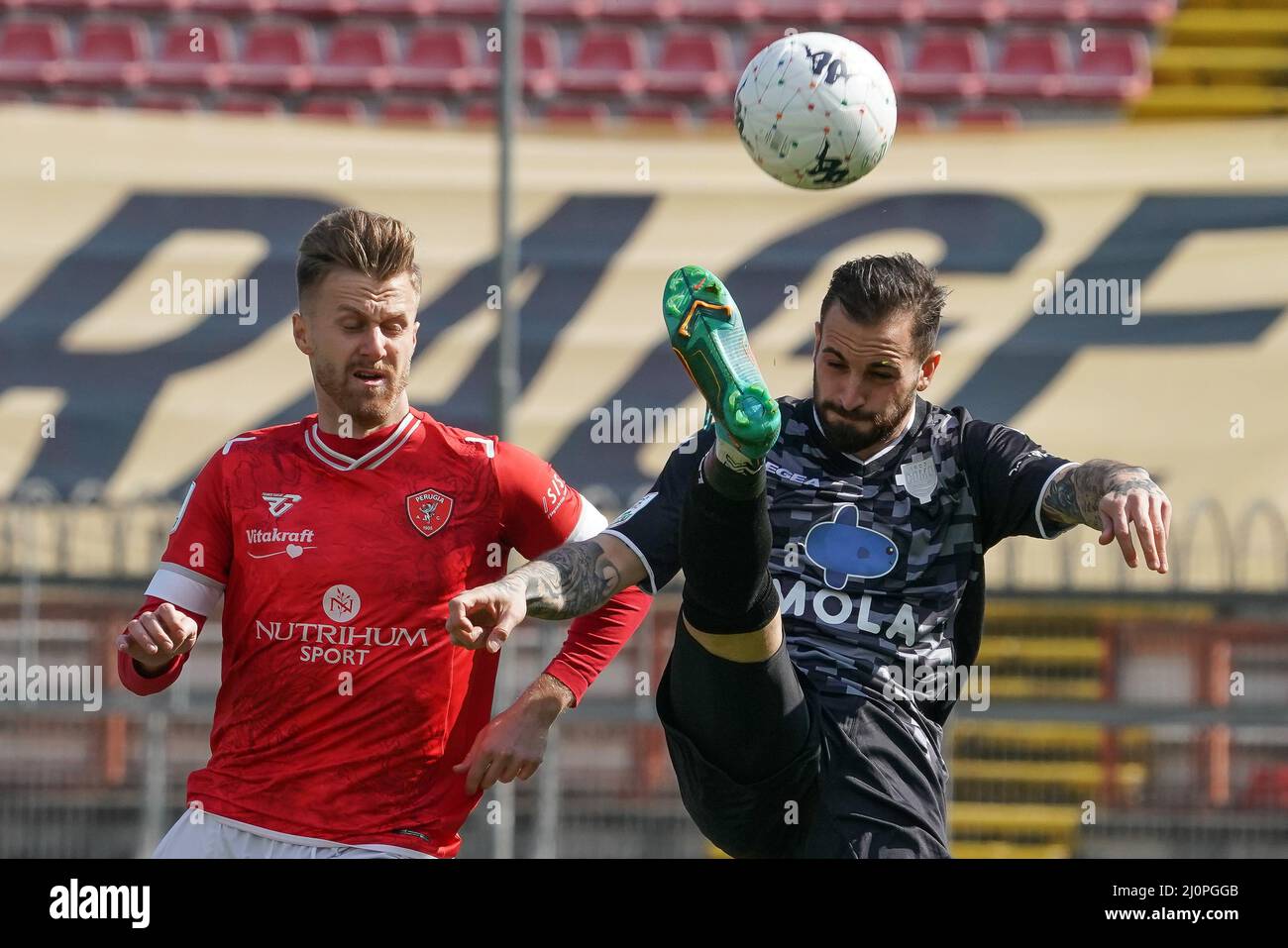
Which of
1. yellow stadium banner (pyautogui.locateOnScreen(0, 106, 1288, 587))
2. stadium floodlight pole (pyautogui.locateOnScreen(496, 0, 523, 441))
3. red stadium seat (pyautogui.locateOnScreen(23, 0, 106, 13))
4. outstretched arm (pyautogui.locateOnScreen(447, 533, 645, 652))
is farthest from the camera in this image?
red stadium seat (pyautogui.locateOnScreen(23, 0, 106, 13))

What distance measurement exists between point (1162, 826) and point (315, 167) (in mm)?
7062

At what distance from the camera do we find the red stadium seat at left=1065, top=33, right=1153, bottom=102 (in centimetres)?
1327

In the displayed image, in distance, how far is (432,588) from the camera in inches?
161

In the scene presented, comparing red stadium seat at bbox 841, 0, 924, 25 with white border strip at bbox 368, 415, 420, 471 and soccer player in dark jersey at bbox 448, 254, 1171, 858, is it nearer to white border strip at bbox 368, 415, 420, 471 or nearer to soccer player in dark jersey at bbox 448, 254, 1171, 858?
soccer player in dark jersey at bbox 448, 254, 1171, 858

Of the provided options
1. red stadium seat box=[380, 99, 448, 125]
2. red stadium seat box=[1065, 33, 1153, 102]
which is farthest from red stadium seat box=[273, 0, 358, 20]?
red stadium seat box=[1065, 33, 1153, 102]

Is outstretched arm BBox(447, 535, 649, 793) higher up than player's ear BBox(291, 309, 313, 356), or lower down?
lower down

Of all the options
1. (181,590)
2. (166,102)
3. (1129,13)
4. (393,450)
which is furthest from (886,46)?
(181,590)

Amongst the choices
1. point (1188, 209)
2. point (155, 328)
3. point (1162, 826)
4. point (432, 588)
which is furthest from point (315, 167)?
point (432, 588)

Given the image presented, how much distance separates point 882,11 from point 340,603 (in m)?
10.7

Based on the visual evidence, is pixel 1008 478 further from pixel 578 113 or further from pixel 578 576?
pixel 578 113

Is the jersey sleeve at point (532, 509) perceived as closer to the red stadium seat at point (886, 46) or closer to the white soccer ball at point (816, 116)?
the white soccer ball at point (816, 116)

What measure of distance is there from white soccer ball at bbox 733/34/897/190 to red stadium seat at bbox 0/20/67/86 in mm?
10063

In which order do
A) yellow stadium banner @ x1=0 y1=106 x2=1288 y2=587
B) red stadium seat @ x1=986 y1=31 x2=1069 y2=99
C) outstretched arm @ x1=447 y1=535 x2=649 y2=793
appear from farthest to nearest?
red stadium seat @ x1=986 y1=31 x2=1069 y2=99
yellow stadium banner @ x1=0 y1=106 x2=1288 y2=587
outstretched arm @ x1=447 y1=535 x2=649 y2=793

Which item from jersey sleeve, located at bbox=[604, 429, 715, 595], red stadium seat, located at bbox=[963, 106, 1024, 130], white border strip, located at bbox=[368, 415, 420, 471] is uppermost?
red stadium seat, located at bbox=[963, 106, 1024, 130]
